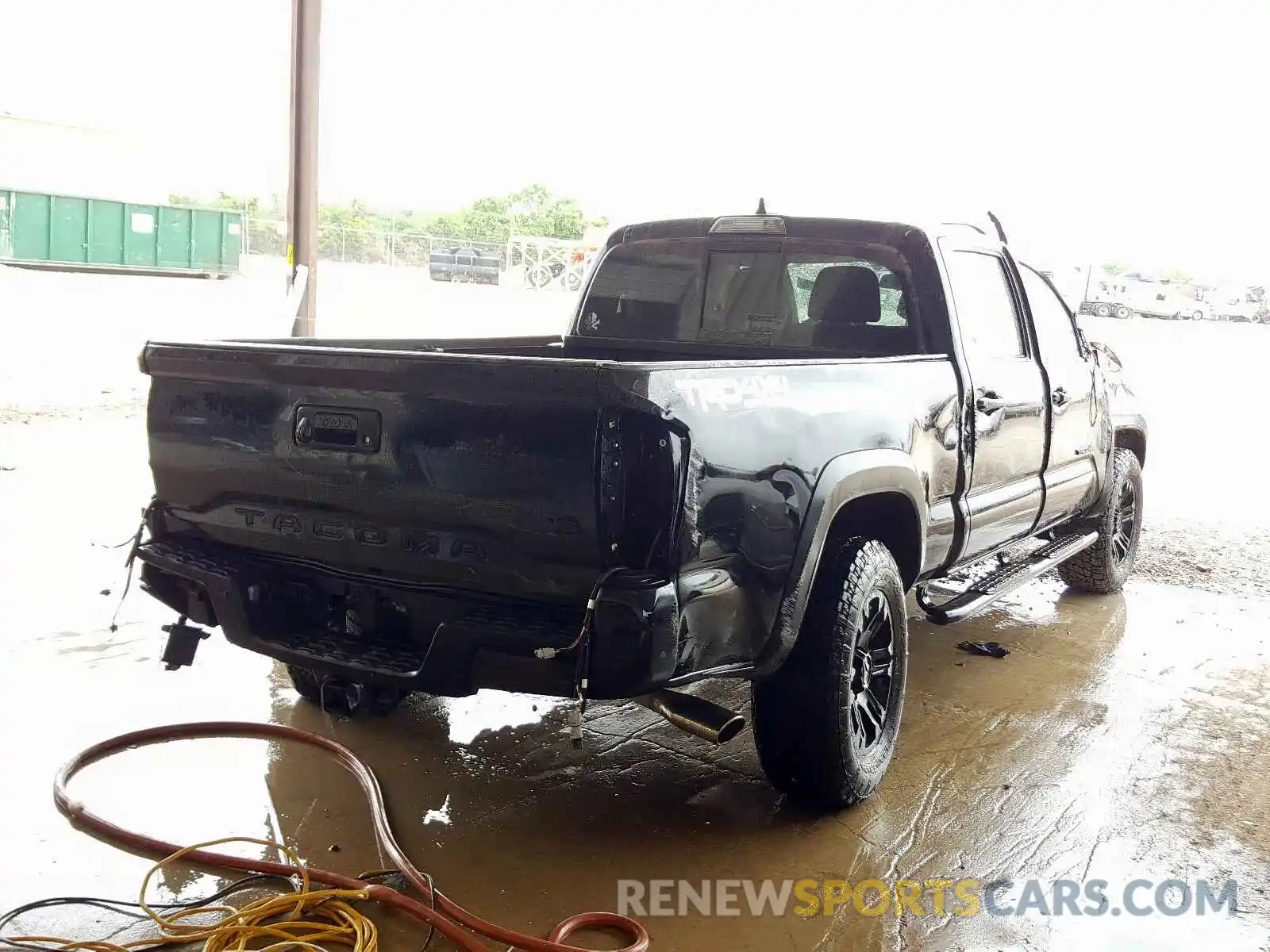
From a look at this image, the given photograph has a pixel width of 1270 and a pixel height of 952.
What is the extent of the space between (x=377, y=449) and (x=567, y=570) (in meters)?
0.64

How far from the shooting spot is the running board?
4.30 m

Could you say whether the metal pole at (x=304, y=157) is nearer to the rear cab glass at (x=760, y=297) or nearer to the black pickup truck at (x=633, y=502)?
the rear cab glass at (x=760, y=297)

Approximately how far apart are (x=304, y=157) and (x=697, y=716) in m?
8.88

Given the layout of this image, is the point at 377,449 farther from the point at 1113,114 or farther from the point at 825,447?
the point at 1113,114

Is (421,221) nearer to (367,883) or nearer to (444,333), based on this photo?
(444,333)

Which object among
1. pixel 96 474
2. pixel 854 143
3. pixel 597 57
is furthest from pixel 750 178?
pixel 96 474

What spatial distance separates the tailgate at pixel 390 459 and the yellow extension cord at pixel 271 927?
86 cm

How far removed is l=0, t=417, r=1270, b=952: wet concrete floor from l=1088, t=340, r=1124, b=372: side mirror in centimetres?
160

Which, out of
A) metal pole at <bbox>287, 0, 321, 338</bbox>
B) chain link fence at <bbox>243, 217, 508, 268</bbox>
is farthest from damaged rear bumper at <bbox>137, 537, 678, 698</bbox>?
chain link fence at <bbox>243, 217, 508, 268</bbox>

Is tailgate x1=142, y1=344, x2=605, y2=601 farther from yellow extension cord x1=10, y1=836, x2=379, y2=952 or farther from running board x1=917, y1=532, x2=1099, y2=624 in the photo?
running board x1=917, y1=532, x2=1099, y2=624

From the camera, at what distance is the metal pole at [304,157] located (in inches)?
398

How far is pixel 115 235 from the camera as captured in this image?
2117 cm

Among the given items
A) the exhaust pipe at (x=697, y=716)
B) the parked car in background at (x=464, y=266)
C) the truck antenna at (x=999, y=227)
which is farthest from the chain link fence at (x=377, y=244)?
the exhaust pipe at (x=697, y=716)

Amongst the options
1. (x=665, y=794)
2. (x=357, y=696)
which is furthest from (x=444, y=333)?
(x=357, y=696)
